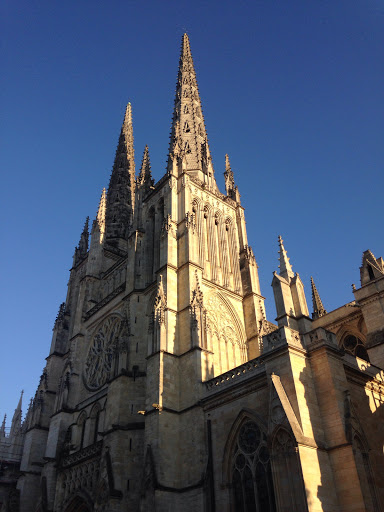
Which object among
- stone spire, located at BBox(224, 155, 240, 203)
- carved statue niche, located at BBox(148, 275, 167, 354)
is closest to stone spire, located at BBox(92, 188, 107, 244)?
stone spire, located at BBox(224, 155, 240, 203)

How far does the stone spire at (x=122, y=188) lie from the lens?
135ft

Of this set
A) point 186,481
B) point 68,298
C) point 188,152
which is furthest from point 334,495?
point 68,298

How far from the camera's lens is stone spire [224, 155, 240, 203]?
102ft

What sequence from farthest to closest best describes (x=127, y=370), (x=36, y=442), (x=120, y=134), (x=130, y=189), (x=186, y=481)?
1. (x=120, y=134)
2. (x=130, y=189)
3. (x=36, y=442)
4. (x=127, y=370)
5. (x=186, y=481)

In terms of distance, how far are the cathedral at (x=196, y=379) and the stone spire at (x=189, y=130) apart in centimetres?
15

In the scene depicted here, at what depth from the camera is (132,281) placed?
26016mm

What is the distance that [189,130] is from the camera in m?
33.8

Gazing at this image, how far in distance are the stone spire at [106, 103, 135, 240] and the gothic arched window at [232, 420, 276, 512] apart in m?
24.4

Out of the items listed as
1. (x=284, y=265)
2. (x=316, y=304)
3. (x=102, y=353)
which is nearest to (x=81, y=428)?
(x=102, y=353)

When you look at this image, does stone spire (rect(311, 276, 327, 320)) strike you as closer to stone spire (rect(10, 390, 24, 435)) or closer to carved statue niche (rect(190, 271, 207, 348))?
carved statue niche (rect(190, 271, 207, 348))

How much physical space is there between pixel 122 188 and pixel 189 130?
13729mm

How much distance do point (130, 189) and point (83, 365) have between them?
21858 mm

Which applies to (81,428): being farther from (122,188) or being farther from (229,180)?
(122,188)

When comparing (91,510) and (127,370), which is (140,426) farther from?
(91,510)
